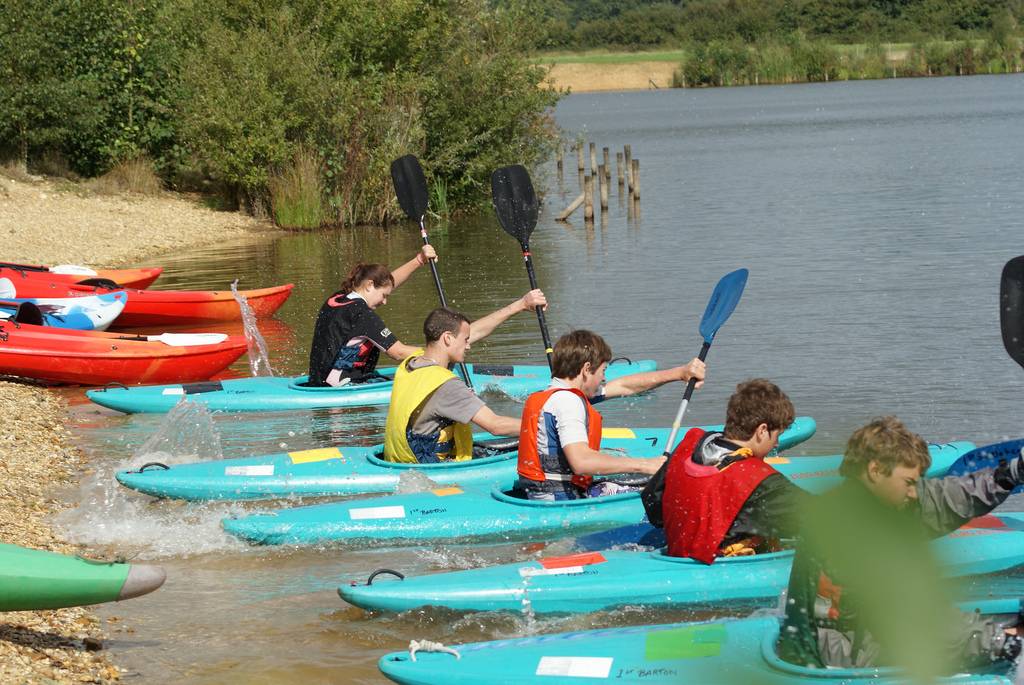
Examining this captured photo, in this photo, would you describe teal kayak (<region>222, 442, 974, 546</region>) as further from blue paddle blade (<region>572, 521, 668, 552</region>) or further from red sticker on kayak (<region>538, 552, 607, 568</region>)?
red sticker on kayak (<region>538, 552, 607, 568</region>)

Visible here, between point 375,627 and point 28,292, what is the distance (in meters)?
8.53

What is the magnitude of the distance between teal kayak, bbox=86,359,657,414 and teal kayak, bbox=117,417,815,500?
1700mm

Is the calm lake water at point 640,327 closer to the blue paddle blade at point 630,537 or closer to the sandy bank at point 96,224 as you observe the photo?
the blue paddle blade at point 630,537

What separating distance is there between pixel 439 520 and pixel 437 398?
2.12ft

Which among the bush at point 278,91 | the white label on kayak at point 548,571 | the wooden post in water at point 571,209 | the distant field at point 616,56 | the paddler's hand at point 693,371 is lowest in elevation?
the white label on kayak at point 548,571

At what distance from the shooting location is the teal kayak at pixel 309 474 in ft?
22.9

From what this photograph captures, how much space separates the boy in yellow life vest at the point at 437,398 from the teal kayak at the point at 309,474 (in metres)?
0.18

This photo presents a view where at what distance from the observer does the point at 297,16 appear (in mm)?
22969

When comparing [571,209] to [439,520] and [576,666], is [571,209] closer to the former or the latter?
[439,520]

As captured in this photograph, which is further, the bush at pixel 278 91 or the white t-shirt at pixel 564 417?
the bush at pixel 278 91

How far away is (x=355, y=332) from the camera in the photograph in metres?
9.05

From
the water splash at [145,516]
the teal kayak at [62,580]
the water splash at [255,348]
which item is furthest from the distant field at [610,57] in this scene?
the teal kayak at [62,580]

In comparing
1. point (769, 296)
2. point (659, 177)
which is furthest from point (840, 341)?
point (659, 177)

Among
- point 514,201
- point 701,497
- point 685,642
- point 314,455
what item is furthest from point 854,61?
point 685,642
